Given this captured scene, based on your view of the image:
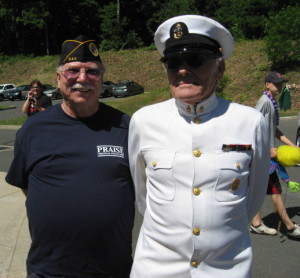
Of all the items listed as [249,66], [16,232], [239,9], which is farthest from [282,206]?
[239,9]

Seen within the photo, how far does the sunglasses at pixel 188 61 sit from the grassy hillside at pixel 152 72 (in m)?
19.6

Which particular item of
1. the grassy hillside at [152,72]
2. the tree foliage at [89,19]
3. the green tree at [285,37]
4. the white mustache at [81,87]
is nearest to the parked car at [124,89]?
the grassy hillside at [152,72]

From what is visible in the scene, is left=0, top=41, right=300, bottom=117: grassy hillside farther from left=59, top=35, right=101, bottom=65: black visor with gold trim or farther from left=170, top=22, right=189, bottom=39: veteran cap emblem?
left=170, top=22, right=189, bottom=39: veteran cap emblem

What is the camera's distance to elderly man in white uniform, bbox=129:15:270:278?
1.98 meters

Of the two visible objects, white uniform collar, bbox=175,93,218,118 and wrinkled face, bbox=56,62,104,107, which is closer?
white uniform collar, bbox=175,93,218,118

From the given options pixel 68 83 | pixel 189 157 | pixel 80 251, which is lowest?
pixel 80 251

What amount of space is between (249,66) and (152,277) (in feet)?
90.8

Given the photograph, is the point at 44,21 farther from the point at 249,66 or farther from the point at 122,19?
the point at 249,66

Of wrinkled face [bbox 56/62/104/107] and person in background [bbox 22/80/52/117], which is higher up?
wrinkled face [bbox 56/62/104/107]

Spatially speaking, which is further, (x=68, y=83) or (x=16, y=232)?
(x=16, y=232)

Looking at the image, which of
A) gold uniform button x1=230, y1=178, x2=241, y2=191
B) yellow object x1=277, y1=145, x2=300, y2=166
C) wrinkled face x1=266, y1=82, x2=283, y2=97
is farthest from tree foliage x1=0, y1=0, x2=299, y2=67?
gold uniform button x1=230, y1=178, x2=241, y2=191

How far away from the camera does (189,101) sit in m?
2.04

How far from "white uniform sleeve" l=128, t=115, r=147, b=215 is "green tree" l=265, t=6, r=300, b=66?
976 inches

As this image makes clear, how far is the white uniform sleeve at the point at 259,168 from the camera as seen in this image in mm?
2102
